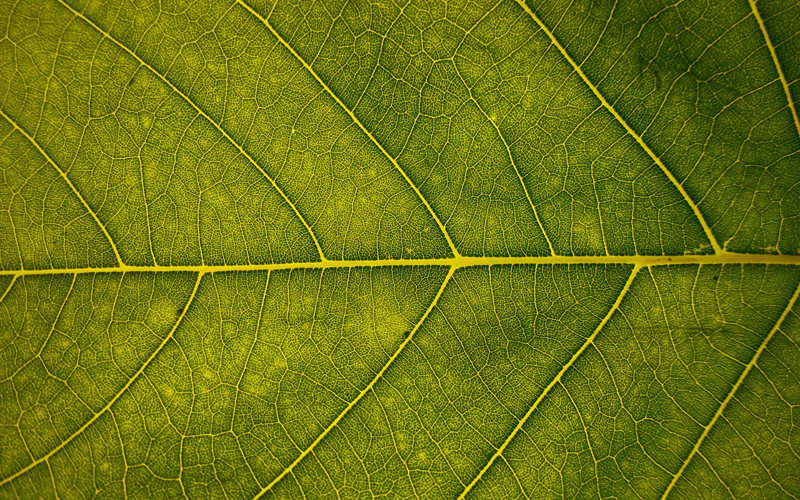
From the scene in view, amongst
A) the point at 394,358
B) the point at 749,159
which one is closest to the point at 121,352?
the point at 394,358

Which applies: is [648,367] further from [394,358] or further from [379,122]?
[379,122]

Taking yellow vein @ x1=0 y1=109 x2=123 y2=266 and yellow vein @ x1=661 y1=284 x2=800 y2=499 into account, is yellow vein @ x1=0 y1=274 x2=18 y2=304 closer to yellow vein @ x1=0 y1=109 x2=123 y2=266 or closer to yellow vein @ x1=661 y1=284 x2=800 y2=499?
yellow vein @ x1=0 y1=109 x2=123 y2=266

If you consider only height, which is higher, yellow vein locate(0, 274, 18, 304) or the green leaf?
the green leaf

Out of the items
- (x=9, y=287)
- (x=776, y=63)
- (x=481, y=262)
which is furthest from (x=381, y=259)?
(x=776, y=63)

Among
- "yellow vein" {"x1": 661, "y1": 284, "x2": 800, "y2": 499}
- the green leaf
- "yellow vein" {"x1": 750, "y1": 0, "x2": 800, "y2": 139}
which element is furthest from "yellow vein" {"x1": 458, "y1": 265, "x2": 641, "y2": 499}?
"yellow vein" {"x1": 750, "y1": 0, "x2": 800, "y2": 139}

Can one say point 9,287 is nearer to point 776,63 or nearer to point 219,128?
point 219,128

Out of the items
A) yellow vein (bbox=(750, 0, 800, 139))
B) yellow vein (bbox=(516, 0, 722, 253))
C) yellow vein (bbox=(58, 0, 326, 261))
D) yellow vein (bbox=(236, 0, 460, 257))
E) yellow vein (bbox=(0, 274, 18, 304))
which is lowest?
yellow vein (bbox=(0, 274, 18, 304))

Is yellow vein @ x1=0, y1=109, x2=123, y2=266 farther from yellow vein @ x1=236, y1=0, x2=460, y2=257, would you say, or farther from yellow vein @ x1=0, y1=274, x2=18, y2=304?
yellow vein @ x1=236, y1=0, x2=460, y2=257
